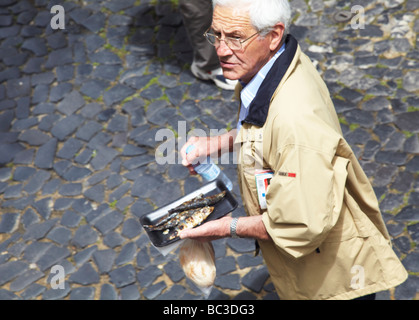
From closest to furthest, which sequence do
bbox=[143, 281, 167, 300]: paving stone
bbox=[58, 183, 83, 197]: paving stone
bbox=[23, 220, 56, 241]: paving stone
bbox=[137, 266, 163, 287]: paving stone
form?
bbox=[143, 281, 167, 300]: paving stone, bbox=[137, 266, 163, 287]: paving stone, bbox=[23, 220, 56, 241]: paving stone, bbox=[58, 183, 83, 197]: paving stone

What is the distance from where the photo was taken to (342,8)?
23.1 ft

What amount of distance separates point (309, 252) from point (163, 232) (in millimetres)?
1018

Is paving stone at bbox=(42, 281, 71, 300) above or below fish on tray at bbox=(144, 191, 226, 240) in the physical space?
below

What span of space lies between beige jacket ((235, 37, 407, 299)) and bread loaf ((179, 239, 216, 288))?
1.45 feet

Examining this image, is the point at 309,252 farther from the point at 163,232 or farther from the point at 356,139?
the point at 356,139

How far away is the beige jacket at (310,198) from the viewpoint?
102 inches

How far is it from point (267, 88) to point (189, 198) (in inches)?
39.8

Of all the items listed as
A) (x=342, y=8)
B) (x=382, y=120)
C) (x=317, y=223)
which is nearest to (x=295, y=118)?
(x=317, y=223)

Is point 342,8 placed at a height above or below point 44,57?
above

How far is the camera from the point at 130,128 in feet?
19.9

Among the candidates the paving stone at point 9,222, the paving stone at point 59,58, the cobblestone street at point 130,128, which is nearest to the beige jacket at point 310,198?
the cobblestone street at point 130,128

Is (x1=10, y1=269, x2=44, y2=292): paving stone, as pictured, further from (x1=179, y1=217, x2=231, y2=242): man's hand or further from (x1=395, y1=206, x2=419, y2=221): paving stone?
(x1=395, y1=206, x2=419, y2=221): paving stone

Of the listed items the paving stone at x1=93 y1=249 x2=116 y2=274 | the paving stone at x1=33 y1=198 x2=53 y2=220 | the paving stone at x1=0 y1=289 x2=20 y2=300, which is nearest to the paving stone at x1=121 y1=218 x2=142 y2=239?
the paving stone at x1=93 y1=249 x2=116 y2=274

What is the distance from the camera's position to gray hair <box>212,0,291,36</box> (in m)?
2.78
